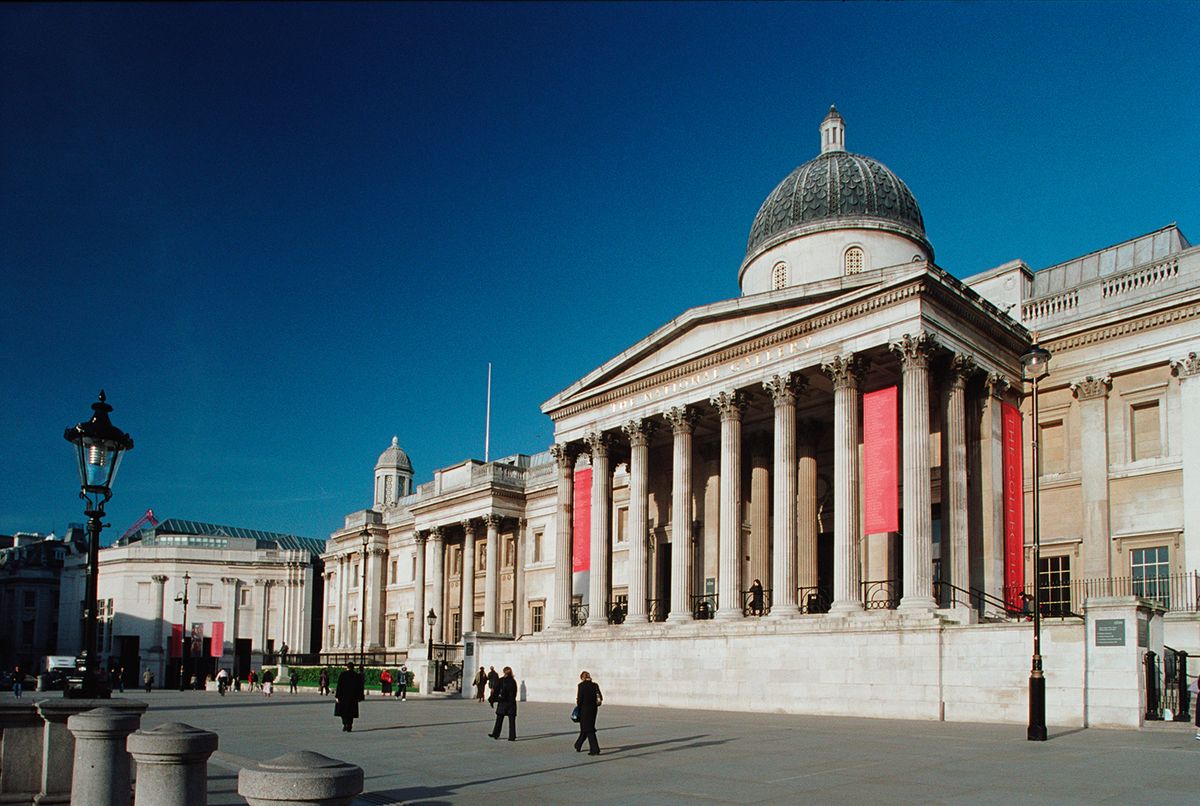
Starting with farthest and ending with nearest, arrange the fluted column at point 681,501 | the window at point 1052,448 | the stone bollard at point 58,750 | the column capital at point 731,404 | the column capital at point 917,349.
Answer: the fluted column at point 681,501 < the column capital at point 731,404 < the window at point 1052,448 < the column capital at point 917,349 < the stone bollard at point 58,750

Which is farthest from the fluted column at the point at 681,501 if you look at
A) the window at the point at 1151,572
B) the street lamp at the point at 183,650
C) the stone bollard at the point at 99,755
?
the street lamp at the point at 183,650

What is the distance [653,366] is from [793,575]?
30.9ft

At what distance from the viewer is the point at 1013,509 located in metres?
30.7

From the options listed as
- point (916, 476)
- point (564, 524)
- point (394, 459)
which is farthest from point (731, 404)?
point (394, 459)

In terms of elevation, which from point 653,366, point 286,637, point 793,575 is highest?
point 653,366

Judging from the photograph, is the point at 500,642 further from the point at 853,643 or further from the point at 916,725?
the point at 916,725

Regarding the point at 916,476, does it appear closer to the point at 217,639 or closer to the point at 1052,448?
Answer: the point at 1052,448

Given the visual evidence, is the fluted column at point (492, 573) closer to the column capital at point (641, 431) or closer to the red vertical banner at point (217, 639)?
the column capital at point (641, 431)

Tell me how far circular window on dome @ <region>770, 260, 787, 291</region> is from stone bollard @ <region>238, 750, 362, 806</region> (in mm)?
34197

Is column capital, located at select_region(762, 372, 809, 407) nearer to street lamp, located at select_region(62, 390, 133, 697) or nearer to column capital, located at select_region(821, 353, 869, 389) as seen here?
column capital, located at select_region(821, 353, 869, 389)

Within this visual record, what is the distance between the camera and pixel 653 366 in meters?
37.4

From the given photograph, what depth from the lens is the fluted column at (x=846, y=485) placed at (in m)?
29.5

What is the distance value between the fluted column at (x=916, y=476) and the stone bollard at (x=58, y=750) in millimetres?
20542

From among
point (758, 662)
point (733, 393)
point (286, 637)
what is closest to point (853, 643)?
point (758, 662)
